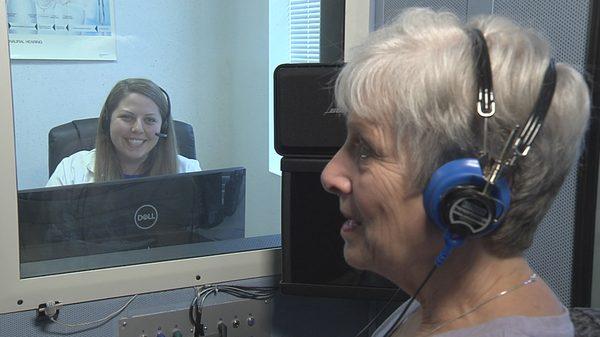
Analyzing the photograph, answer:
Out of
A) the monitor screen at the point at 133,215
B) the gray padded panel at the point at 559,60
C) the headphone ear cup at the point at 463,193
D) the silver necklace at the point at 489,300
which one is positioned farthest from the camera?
the monitor screen at the point at 133,215

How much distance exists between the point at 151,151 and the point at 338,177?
78 cm

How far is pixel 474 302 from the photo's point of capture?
82cm

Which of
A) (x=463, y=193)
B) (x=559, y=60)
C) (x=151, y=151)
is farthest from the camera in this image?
(x=151, y=151)

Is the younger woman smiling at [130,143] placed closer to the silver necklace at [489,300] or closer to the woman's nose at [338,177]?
the woman's nose at [338,177]

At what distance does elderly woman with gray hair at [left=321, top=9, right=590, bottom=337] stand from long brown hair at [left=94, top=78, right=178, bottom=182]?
0.74 m

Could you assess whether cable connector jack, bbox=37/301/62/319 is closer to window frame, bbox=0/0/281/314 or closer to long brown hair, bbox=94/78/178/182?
window frame, bbox=0/0/281/314

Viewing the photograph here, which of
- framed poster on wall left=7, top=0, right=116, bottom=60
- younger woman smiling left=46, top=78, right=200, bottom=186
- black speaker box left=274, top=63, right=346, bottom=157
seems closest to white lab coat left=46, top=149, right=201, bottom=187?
younger woman smiling left=46, top=78, right=200, bottom=186

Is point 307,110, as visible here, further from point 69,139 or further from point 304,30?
point 69,139

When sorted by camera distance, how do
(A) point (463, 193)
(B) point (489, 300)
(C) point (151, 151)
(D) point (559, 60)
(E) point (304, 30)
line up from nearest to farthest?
(A) point (463, 193)
(B) point (489, 300)
(D) point (559, 60)
(C) point (151, 151)
(E) point (304, 30)

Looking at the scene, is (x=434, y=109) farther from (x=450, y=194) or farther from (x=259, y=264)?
(x=259, y=264)

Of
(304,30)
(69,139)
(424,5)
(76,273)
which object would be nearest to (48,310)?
(76,273)

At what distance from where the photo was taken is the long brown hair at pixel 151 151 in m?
1.45

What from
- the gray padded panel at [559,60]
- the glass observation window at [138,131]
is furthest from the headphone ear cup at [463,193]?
the glass observation window at [138,131]

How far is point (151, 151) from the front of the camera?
4.96 ft
